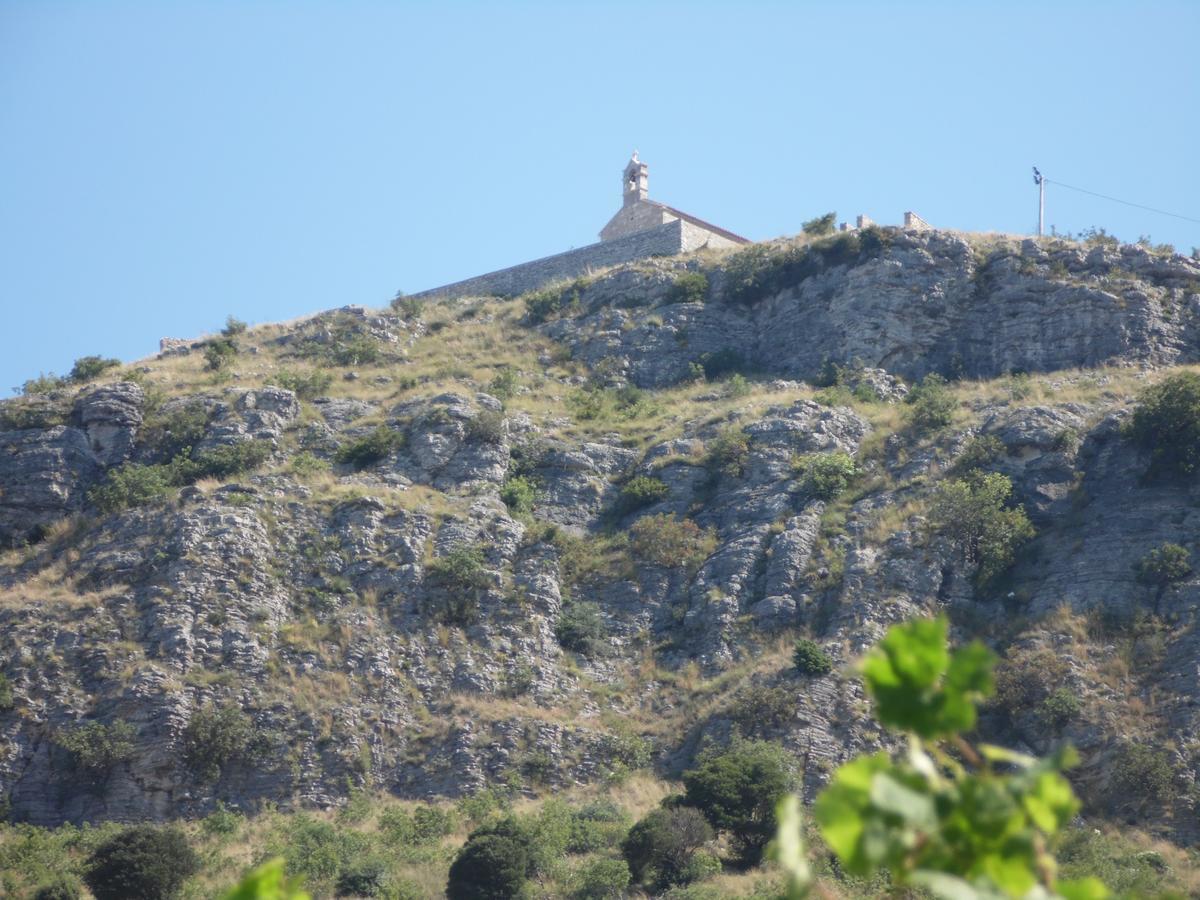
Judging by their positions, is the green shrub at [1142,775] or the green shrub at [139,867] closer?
the green shrub at [139,867]

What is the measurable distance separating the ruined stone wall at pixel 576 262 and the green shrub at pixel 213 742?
2311 cm

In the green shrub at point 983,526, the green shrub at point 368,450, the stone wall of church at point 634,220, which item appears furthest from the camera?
the stone wall of church at point 634,220

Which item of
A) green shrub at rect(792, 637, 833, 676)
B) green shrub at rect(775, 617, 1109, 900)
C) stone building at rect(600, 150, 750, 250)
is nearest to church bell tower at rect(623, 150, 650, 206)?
stone building at rect(600, 150, 750, 250)

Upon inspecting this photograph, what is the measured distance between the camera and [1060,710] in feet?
76.0

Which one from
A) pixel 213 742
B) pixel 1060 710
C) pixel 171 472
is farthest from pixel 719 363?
pixel 213 742

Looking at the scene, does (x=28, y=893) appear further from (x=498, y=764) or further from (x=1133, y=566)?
(x=1133, y=566)

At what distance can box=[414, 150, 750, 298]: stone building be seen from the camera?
44.5 m

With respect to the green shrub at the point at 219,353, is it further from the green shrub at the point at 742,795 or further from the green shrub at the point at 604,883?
the green shrub at the point at 604,883

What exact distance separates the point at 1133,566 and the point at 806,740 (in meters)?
6.69

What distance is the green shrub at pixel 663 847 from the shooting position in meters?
20.5

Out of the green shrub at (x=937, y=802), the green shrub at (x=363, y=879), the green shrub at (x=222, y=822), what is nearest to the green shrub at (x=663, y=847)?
the green shrub at (x=363, y=879)

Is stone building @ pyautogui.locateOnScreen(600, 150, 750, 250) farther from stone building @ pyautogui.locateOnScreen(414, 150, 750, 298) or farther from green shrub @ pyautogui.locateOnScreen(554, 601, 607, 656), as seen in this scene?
green shrub @ pyautogui.locateOnScreen(554, 601, 607, 656)

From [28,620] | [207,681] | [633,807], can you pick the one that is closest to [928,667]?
[633,807]

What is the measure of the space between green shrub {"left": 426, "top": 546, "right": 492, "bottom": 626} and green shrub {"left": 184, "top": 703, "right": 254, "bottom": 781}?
4.43 m
